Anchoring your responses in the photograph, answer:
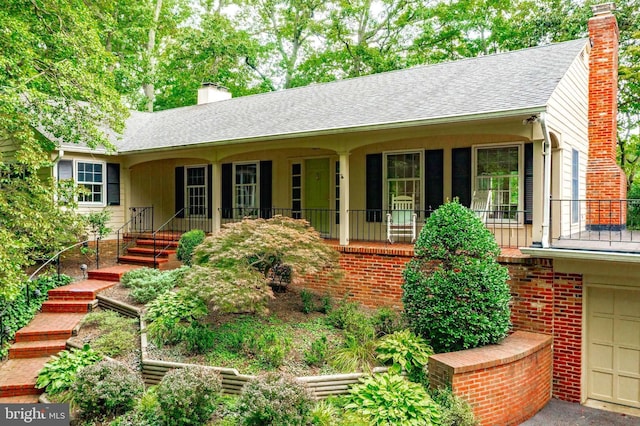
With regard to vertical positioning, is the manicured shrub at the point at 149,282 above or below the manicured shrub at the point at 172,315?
above

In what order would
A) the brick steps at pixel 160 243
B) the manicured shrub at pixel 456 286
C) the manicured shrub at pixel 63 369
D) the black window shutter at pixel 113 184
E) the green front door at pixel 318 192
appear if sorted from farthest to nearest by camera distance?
the black window shutter at pixel 113 184, the brick steps at pixel 160 243, the green front door at pixel 318 192, the manicured shrub at pixel 63 369, the manicured shrub at pixel 456 286

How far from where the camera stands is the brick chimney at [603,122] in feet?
32.3

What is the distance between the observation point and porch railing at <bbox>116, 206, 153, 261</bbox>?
509 inches

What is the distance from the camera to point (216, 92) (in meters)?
16.4

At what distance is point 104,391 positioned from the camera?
223 inches

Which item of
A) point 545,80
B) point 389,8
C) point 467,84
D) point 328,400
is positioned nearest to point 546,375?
point 328,400

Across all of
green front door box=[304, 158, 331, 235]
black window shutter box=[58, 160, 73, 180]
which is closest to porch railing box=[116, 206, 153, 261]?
black window shutter box=[58, 160, 73, 180]

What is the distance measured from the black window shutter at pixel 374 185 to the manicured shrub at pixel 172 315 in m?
4.75

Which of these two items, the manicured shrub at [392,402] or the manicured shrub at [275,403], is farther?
the manicured shrub at [392,402]

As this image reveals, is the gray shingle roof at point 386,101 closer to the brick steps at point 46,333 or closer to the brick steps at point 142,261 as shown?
the brick steps at point 142,261

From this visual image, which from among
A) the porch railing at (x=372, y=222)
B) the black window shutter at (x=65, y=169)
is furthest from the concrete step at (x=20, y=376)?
the black window shutter at (x=65, y=169)

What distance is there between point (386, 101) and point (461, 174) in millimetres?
2333

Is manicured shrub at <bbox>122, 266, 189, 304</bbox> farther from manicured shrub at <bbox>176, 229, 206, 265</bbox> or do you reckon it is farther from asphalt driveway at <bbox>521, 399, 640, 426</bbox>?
asphalt driveway at <bbox>521, 399, 640, 426</bbox>

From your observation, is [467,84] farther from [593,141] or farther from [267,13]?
[267,13]
